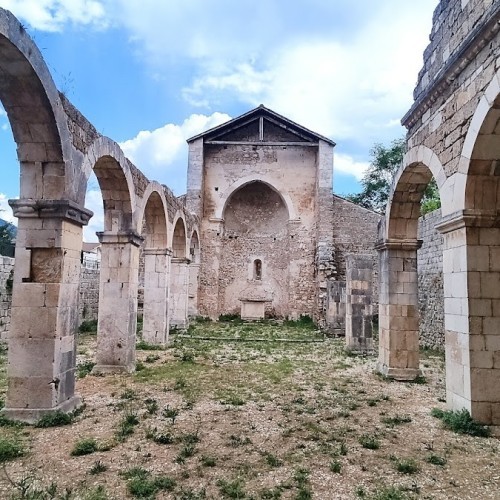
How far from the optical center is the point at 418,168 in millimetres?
6855

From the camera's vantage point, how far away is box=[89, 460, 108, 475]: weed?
3484 millimetres

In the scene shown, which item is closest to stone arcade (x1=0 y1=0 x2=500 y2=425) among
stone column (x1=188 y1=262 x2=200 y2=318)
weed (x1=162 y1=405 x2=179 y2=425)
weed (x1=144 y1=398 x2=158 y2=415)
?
weed (x1=144 y1=398 x2=158 y2=415)

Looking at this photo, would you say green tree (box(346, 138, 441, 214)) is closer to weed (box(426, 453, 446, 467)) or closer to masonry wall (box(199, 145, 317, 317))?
masonry wall (box(199, 145, 317, 317))

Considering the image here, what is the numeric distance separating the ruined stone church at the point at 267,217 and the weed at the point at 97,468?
48.7 feet

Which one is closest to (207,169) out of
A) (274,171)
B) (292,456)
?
(274,171)

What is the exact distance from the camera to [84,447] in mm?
3945

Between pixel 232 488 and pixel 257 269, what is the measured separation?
16.9m

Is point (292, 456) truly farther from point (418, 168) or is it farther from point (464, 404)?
point (418, 168)

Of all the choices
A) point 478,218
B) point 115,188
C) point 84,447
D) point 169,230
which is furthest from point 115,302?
point 478,218

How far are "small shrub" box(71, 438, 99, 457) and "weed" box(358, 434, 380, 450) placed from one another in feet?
8.27

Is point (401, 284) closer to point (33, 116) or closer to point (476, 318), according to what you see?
point (476, 318)

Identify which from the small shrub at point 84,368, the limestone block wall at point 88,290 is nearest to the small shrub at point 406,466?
the small shrub at point 84,368

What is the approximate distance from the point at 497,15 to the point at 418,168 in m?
2.77

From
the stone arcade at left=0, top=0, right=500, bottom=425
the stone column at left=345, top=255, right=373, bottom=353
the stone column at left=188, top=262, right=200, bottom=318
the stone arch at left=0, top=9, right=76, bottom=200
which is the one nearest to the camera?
the stone arch at left=0, top=9, right=76, bottom=200
